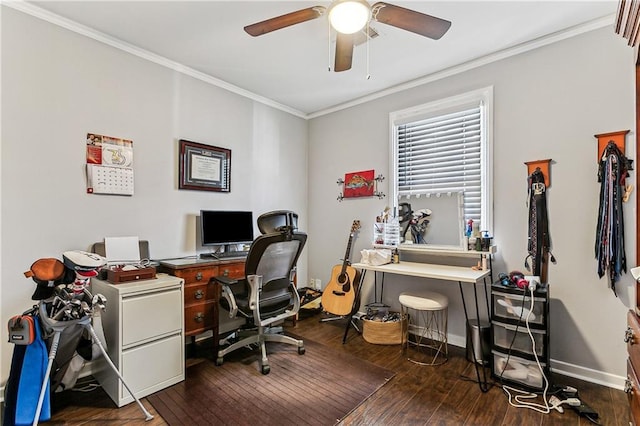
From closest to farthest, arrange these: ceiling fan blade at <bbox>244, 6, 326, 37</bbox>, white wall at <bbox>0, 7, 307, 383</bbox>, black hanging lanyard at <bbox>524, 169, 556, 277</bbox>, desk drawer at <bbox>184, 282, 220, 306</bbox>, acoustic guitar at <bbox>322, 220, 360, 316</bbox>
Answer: ceiling fan blade at <bbox>244, 6, 326, 37</bbox>
white wall at <bbox>0, 7, 307, 383</bbox>
black hanging lanyard at <bbox>524, 169, 556, 277</bbox>
desk drawer at <bbox>184, 282, 220, 306</bbox>
acoustic guitar at <bbox>322, 220, 360, 316</bbox>

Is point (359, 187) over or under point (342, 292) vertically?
over

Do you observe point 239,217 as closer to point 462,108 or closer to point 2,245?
point 2,245

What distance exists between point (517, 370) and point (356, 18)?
2.48m

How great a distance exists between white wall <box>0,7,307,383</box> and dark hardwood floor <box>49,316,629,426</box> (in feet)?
2.14

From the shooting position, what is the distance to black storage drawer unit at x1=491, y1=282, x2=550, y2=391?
2041 mm

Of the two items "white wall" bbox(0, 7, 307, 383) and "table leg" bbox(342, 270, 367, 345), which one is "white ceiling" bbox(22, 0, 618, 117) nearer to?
"white wall" bbox(0, 7, 307, 383)

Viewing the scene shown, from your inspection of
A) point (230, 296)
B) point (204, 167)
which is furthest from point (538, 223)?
point (204, 167)

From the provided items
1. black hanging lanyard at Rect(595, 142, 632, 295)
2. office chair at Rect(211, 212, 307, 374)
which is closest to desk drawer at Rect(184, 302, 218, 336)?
office chair at Rect(211, 212, 307, 374)

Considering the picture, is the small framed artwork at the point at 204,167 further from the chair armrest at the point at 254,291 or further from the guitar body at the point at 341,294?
the guitar body at the point at 341,294

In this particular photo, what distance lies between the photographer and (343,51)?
1.96m

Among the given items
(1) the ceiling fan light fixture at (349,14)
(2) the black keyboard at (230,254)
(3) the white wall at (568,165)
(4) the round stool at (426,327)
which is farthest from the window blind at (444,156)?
(2) the black keyboard at (230,254)

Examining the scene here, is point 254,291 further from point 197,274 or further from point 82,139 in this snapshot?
point 82,139

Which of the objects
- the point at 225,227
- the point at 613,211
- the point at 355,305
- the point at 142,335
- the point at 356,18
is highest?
the point at 356,18

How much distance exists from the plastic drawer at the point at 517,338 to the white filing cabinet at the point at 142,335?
231 centimetres
